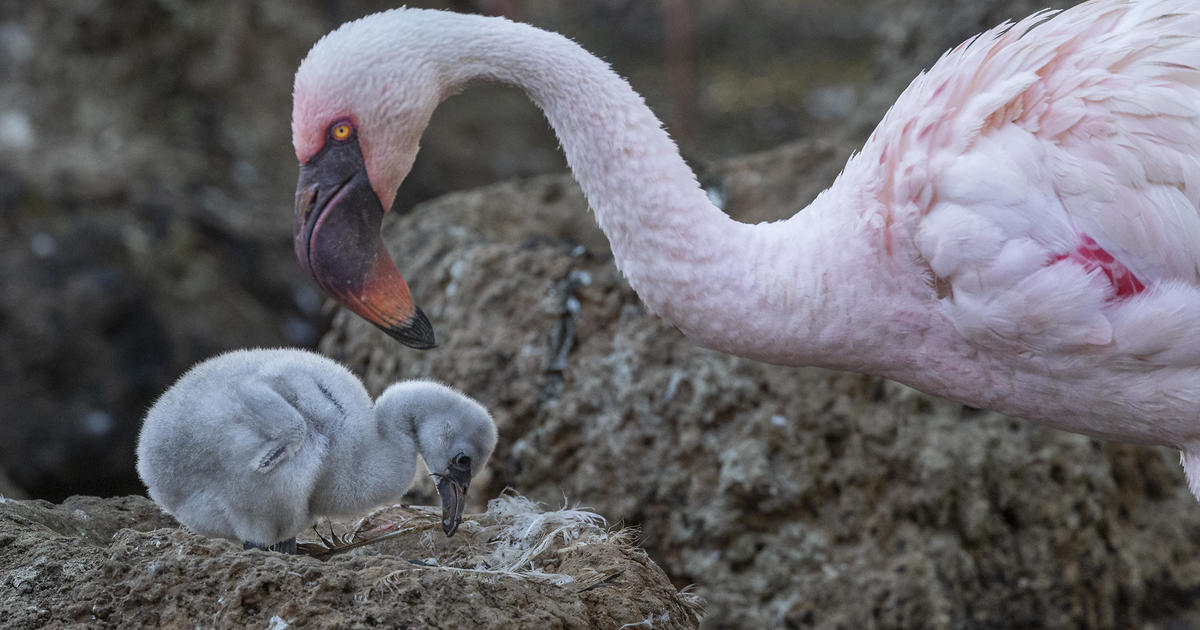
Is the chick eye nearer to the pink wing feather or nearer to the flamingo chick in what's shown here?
the flamingo chick

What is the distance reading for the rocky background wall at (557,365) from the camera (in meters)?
3.22

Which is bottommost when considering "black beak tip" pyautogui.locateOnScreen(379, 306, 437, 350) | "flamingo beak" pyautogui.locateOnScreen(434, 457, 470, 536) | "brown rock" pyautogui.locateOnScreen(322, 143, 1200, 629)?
"brown rock" pyautogui.locateOnScreen(322, 143, 1200, 629)

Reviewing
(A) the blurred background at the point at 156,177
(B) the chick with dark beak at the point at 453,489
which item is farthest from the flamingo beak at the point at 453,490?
(A) the blurred background at the point at 156,177

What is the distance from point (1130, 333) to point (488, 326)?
69.8 inches

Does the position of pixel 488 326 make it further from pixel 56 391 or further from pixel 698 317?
pixel 56 391

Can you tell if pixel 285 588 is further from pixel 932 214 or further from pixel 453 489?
pixel 932 214

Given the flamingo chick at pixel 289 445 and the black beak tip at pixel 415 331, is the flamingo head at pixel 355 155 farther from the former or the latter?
the flamingo chick at pixel 289 445

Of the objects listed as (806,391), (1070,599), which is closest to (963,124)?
(806,391)

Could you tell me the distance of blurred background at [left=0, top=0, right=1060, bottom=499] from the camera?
4.86 meters

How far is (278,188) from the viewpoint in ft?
19.5

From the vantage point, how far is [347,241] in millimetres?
2436

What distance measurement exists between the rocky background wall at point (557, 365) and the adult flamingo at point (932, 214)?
0.77 m

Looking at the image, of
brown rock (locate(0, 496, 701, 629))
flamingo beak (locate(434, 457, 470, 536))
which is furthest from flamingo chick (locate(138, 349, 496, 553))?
brown rock (locate(0, 496, 701, 629))

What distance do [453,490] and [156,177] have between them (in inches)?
136
